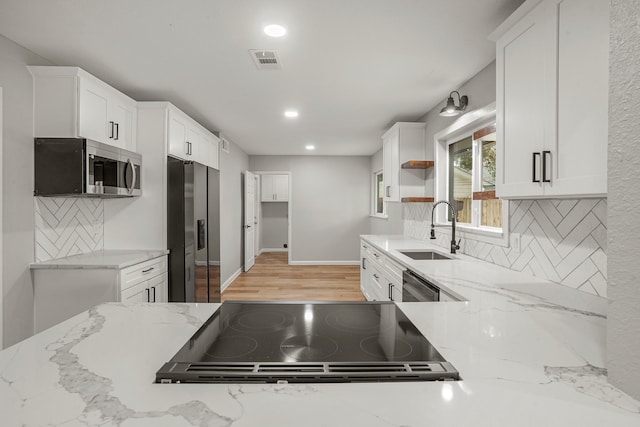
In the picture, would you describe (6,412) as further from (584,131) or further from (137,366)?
(584,131)

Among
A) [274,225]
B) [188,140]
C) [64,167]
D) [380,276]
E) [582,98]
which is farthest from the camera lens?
[274,225]

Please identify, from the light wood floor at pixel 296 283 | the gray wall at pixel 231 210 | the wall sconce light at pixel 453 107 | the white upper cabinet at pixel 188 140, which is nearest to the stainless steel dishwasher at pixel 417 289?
the wall sconce light at pixel 453 107

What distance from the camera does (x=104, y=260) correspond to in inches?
104

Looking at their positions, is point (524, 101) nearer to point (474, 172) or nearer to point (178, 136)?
point (474, 172)

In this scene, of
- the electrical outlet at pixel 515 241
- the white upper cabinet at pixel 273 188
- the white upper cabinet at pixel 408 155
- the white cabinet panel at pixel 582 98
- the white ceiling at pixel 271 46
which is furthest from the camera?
the white upper cabinet at pixel 273 188

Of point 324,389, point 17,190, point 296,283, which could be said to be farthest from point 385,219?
point 324,389

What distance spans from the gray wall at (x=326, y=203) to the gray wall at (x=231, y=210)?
3.50 feet

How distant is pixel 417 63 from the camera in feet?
8.43

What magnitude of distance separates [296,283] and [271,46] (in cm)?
395

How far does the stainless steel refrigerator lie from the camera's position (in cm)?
314

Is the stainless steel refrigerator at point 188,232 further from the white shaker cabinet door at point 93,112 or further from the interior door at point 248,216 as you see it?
the interior door at point 248,216

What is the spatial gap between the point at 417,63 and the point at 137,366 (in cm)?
264

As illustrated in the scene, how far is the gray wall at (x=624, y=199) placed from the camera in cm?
75

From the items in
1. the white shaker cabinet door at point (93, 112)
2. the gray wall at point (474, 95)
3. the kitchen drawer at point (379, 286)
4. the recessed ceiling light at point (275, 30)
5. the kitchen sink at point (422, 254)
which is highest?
the recessed ceiling light at point (275, 30)
